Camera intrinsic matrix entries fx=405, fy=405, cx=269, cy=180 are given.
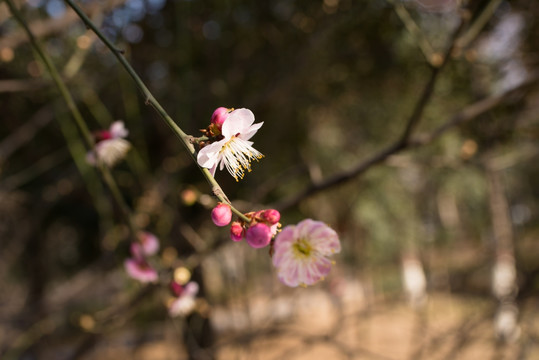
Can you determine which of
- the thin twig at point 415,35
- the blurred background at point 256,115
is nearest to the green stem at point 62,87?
the blurred background at point 256,115

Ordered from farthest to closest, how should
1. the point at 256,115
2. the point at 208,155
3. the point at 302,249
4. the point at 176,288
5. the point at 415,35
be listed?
the point at 256,115 < the point at 415,35 < the point at 176,288 < the point at 302,249 < the point at 208,155

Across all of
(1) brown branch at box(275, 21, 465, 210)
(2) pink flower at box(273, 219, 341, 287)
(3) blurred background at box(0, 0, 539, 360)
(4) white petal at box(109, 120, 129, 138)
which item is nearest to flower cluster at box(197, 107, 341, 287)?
(2) pink flower at box(273, 219, 341, 287)

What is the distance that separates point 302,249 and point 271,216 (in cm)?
12

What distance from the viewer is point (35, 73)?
1.84 meters

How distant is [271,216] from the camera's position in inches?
18.7

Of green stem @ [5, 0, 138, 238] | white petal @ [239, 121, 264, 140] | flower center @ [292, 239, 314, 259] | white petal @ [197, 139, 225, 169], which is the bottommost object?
flower center @ [292, 239, 314, 259]

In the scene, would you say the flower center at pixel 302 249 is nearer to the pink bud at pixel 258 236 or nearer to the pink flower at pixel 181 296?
the pink bud at pixel 258 236

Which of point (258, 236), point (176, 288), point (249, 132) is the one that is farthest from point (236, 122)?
point (176, 288)

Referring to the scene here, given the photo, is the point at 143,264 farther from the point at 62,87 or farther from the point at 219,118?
the point at 219,118

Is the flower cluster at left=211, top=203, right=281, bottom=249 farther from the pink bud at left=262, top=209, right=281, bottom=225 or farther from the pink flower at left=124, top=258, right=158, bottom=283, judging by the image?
the pink flower at left=124, top=258, right=158, bottom=283

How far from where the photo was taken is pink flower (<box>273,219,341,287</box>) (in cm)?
54

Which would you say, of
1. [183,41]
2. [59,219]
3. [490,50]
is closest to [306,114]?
[490,50]

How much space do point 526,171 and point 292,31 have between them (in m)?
10.5

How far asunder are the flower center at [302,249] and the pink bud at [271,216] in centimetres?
10
